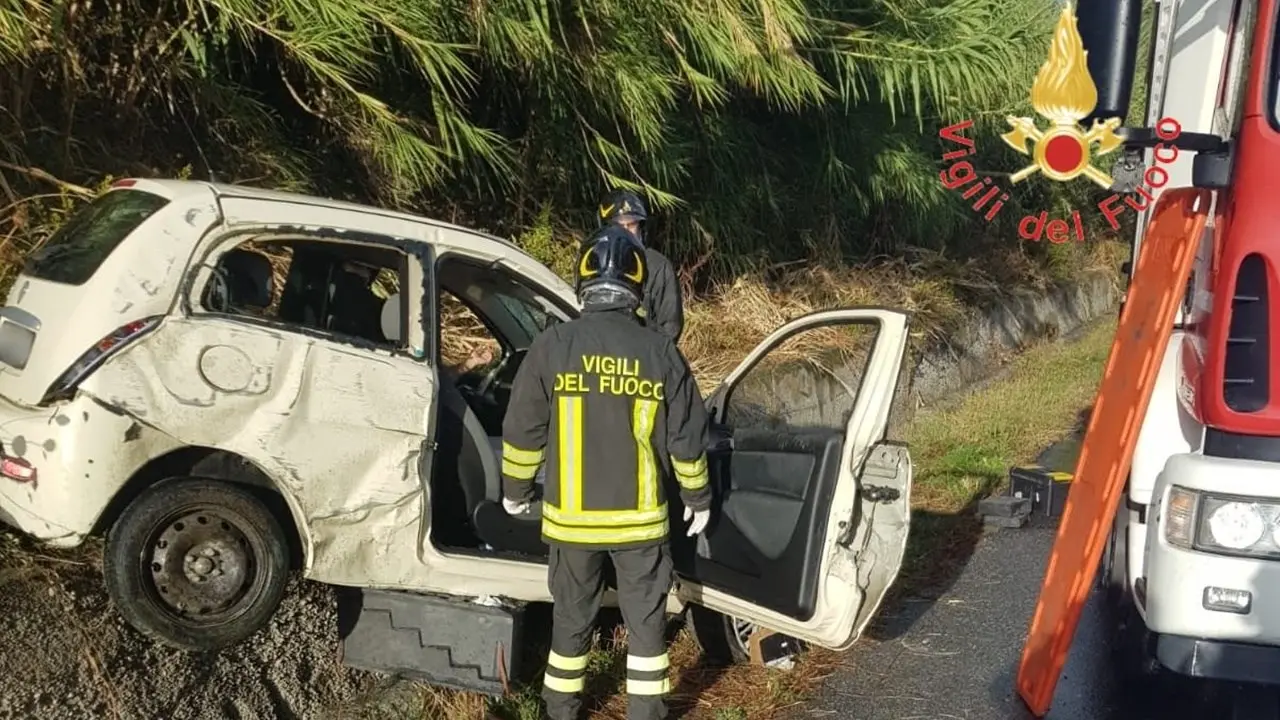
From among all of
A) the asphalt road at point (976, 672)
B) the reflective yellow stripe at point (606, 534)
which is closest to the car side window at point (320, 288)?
the reflective yellow stripe at point (606, 534)

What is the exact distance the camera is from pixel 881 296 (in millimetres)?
11195

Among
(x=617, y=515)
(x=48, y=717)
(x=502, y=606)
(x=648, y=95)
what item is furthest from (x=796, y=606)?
(x=648, y=95)

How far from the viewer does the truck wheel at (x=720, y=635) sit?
4738 millimetres

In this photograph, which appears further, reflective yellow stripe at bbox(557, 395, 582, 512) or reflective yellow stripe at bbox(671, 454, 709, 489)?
reflective yellow stripe at bbox(671, 454, 709, 489)

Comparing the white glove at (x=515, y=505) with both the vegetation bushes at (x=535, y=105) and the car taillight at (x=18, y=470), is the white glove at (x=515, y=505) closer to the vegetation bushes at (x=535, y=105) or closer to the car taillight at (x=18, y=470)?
the car taillight at (x=18, y=470)

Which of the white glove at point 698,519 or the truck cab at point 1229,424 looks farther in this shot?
the white glove at point 698,519

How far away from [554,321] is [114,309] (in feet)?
6.10

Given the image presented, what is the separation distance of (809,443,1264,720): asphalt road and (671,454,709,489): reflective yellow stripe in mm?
1253

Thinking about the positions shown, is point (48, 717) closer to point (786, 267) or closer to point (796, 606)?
point (796, 606)

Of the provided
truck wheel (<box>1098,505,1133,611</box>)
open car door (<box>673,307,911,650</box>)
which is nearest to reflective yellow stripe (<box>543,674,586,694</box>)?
open car door (<box>673,307,911,650</box>)

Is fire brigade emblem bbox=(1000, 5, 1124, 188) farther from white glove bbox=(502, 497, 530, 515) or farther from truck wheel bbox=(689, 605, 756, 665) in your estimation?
truck wheel bbox=(689, 605, 756, 665)

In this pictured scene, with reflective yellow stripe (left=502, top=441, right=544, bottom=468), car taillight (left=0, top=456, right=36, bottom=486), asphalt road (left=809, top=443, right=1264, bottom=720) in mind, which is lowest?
asphalt road (left=809, top=443, right=1264, bottom=720)

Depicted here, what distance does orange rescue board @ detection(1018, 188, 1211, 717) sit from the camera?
387 centimetres

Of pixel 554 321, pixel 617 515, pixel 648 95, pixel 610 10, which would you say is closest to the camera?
pixel 617 515
